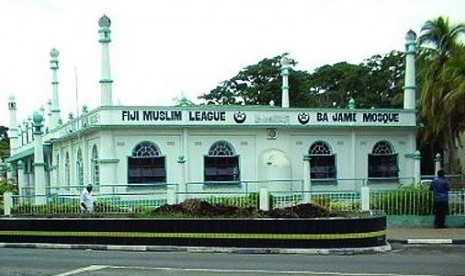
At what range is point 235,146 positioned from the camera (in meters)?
29.8

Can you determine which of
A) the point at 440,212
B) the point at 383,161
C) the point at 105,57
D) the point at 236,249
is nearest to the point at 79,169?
the point at 105,57

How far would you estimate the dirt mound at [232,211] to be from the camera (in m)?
15.1

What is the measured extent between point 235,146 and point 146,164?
400 centimetres

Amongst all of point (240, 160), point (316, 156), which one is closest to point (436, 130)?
point (316, 156)

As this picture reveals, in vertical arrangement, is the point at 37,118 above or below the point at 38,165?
above

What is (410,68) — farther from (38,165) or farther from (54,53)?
(54,53)

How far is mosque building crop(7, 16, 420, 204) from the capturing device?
27766 millimetres

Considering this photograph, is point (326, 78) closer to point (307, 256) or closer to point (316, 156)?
point (316, 156)

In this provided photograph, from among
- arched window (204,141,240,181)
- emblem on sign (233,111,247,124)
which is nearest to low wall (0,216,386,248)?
arched window (204,141,240,181)

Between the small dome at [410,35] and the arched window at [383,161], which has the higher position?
the small dome at [410,35]

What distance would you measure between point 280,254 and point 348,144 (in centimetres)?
1753

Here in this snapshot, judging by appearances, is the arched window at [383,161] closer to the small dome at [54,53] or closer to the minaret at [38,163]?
the minaret at [38,163]

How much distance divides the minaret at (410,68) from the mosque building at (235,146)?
5 cm

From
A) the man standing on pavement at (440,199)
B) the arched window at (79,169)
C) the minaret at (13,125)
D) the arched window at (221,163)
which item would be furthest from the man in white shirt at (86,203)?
the minaret at (13,125)
